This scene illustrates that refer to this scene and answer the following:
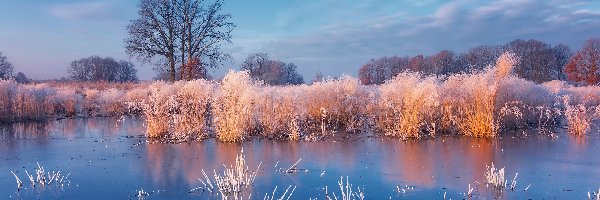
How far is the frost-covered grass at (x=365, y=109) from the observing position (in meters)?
12.1

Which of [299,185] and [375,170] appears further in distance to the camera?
[375,170]

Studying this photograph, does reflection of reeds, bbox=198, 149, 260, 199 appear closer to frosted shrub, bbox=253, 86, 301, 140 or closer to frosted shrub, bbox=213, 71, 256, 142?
frosted shrub, bbox=213, 71, 256, 142

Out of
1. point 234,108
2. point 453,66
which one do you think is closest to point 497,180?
point 234,108

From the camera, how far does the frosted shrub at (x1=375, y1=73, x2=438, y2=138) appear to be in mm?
12195

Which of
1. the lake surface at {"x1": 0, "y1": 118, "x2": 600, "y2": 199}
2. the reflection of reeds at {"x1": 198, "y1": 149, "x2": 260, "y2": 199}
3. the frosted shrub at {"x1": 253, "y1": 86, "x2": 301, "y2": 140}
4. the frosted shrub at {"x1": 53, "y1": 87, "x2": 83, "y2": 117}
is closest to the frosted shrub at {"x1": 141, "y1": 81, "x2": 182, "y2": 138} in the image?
the lake surface at {"x1": 0, "y1": 118, "x2": 600, "y2": 199}

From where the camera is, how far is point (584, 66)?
40.2m

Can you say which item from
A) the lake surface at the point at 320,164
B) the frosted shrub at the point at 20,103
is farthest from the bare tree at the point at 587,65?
the frosted shrub at the point at 20,103

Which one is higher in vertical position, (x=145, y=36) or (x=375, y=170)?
(x=145, y=36)

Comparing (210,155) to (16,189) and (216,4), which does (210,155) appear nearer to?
(16,189)

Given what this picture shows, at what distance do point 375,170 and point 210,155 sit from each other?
10.2 feet

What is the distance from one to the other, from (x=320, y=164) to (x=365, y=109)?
227 inches

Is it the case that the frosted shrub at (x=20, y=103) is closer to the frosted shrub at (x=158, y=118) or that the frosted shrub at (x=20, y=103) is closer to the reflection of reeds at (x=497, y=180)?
the frosted shrub at (x=158, y=118)

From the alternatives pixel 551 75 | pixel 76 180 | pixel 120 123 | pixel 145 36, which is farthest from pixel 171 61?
pixel 551 75

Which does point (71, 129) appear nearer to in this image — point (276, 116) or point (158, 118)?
point (158, 118)
